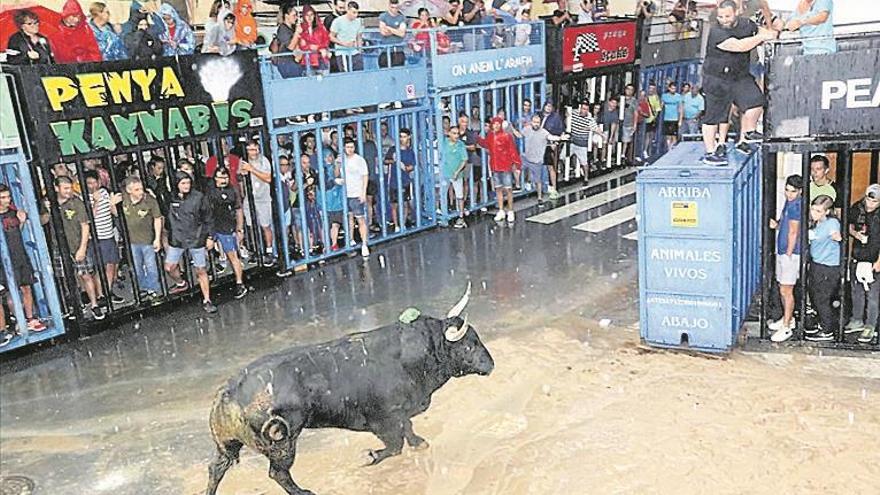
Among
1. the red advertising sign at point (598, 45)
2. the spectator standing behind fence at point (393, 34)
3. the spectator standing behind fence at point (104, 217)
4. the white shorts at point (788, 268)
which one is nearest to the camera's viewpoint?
the white shorts at point (788, 268)

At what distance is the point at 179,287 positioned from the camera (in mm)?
12289

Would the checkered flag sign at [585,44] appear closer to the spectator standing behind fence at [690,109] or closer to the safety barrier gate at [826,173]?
the spectator standing behind fence at [690,109]

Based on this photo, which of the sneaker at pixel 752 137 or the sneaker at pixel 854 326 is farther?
the sneaker at pixel 854 326

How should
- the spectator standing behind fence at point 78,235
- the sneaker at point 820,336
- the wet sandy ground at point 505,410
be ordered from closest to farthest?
1. the wet sandy ground at point 505,410
2. the sneaker at point 820,336
3. the spectator standing behind fence at point 78,235

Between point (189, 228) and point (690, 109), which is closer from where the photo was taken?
point (189, 228)

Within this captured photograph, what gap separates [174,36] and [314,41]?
90.9 inches

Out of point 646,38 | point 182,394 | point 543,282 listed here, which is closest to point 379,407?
point 182,394

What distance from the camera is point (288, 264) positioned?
13.5 meters

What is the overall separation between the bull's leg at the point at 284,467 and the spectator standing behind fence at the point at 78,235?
5983mm

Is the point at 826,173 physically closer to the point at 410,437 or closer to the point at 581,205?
the point at 410,437

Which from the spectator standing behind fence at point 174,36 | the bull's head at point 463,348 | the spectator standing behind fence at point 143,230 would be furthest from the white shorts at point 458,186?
the bull's head at point 463,348

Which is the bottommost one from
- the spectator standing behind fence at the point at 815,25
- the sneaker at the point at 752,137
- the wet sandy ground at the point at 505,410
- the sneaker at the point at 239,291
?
the wet sandy ground at the point at 505,410

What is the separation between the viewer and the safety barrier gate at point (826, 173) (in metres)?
8.62

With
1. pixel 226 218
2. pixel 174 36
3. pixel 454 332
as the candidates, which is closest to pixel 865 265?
pixel 454 332
